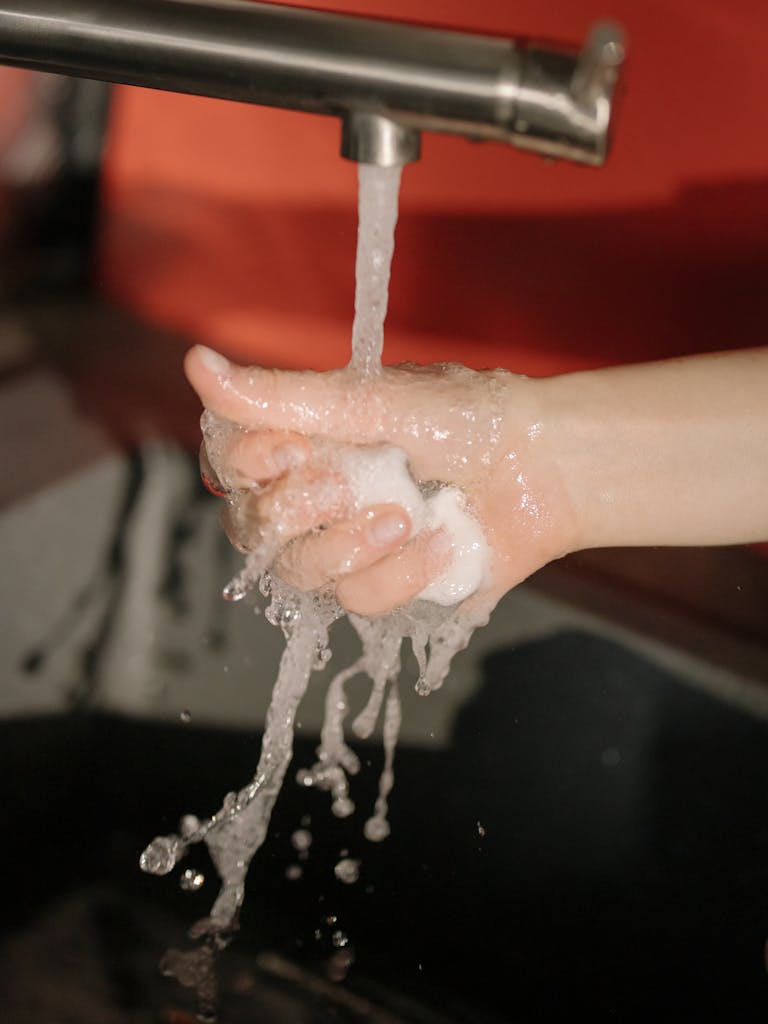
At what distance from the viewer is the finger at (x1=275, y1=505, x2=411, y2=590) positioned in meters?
0.61

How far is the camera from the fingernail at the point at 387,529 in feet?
2.00

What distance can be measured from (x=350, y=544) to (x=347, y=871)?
0.36m

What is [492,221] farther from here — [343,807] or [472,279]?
[343,807]

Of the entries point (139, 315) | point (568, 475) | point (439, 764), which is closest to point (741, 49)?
point (568, 475)

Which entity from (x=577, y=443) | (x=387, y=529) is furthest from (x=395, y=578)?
(x=577, y=443)

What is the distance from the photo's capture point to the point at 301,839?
2.81ft

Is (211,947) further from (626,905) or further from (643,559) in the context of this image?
(643,559)

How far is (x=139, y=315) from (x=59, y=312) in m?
0.09

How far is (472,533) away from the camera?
2.19ft

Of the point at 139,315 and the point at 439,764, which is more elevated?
the point at 139,315

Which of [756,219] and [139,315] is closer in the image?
[756,219]

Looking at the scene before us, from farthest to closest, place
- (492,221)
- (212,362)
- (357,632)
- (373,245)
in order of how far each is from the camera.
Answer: (492,221), (357,632), (212,362), (373,245)

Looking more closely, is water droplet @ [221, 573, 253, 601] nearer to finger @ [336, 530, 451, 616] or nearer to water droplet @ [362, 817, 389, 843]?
finger @ [336, 530, 451, 616]

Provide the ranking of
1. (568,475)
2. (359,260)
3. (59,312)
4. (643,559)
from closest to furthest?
(359,260), (568,475), (643,559), (59,312)
